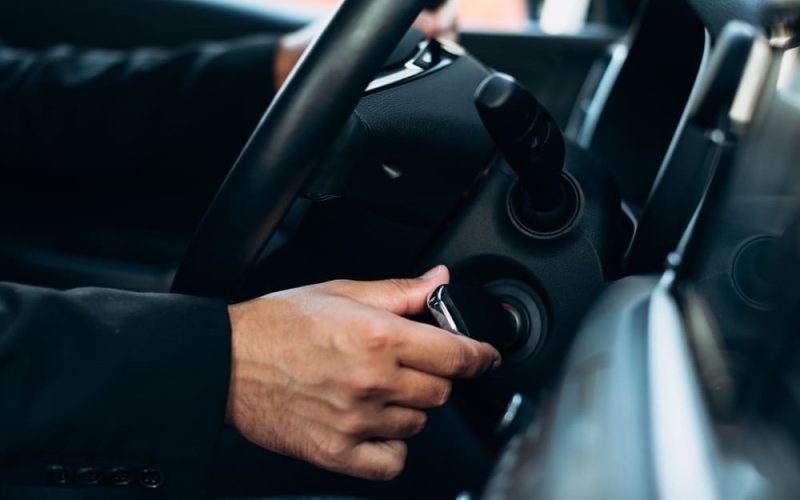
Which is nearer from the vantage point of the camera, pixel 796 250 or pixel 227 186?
pixel 796 250

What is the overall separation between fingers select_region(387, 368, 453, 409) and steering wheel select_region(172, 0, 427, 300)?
13 cm

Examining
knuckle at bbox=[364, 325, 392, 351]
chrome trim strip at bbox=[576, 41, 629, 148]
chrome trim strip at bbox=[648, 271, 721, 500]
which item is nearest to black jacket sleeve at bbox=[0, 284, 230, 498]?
knuckle at bbox=[364, 325, 392, 351]

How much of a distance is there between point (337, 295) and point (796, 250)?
321 millimetres

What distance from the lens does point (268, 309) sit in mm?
648

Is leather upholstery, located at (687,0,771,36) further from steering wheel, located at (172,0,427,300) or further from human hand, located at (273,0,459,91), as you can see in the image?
human hand, located at (273,0,459,91)

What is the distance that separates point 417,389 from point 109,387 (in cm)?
21

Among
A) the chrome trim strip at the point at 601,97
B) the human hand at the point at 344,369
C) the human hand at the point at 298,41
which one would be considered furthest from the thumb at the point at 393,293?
the human hand at the point at 298,41

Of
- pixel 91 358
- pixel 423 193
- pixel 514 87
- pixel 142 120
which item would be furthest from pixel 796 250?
pixel 142 120

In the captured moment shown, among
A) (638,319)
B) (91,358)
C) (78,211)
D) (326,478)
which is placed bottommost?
(78,211)

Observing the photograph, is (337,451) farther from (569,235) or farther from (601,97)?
(601,97)

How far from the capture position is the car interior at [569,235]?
41cm

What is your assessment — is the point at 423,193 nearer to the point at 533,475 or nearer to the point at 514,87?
the point at 514,87

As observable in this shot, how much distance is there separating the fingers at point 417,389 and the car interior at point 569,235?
0.04 metres

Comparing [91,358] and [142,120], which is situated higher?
[91,358]
